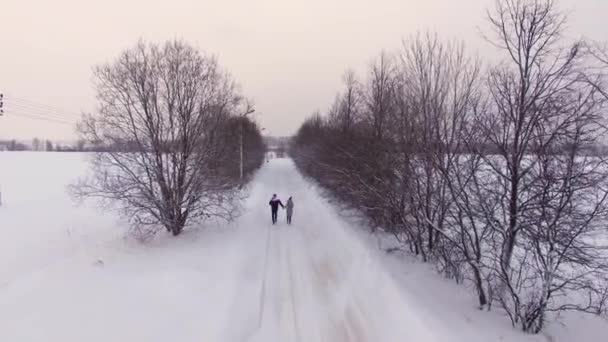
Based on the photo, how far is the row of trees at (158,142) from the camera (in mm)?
10969

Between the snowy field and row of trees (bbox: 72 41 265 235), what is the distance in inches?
49.1

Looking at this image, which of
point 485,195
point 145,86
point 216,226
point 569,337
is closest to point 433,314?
point 569,337

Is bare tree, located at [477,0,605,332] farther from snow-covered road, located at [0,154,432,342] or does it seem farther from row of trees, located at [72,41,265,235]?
row of trees, located at [72,41,265,235]

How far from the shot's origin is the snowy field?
555 cm

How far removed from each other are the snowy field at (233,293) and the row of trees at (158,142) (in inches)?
49.1

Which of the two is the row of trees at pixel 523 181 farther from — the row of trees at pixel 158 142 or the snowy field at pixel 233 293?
the row of trees at pixel 158 142

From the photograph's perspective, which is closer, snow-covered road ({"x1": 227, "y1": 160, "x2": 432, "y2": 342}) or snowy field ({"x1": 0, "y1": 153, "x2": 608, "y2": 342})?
snowy field ({"x1": 0, "y1": 153, "x2": 608, "y2": 342})

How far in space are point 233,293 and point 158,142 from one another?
6.66m

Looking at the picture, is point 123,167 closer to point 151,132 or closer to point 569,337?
point 151,132

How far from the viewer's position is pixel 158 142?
11.2 metres

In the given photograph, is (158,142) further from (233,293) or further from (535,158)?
(535,158)

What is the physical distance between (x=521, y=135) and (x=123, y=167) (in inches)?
460

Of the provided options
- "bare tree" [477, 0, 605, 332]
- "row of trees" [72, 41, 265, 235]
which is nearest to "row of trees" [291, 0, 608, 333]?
"bare tree" [477, 0, 605, 332]

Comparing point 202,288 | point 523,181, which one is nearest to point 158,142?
point 202,288
